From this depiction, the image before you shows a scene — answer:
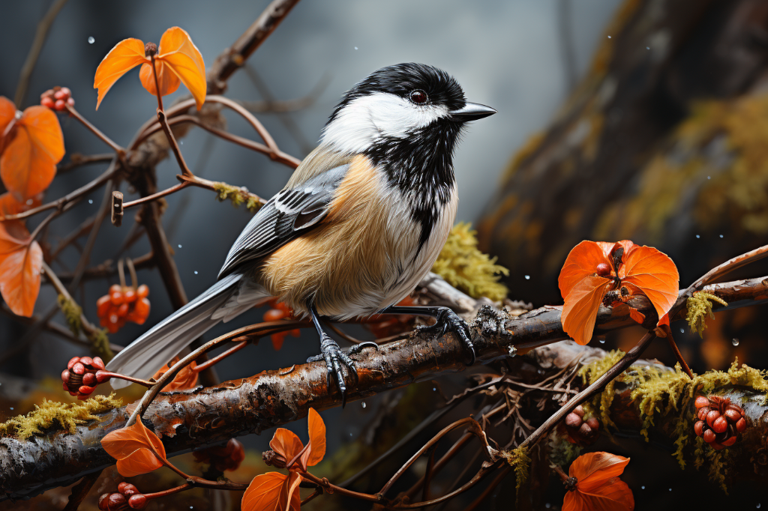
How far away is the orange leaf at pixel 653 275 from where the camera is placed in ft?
1.72

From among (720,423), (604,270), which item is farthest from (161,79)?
(720,423)

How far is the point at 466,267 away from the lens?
0.89 metres

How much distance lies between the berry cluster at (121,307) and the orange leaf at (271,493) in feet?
1.42

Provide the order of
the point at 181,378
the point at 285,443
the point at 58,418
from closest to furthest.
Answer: the point at 285,443, the point at 58,418, the point at 181,378

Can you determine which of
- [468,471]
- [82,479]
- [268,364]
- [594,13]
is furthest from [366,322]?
[594,13]

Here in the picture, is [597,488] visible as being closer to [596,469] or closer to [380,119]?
[596,469]

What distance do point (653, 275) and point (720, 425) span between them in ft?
0.68

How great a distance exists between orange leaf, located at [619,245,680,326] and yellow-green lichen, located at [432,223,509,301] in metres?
0.35

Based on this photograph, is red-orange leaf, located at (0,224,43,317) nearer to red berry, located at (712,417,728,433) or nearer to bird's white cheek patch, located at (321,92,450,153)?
bird's white cheek patch, located at (321,92,450,153)

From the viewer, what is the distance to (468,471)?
29.6 inches

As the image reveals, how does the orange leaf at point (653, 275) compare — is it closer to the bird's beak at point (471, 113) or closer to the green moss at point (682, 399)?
the green moss at point (682, 399)

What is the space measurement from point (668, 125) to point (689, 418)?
543 mm

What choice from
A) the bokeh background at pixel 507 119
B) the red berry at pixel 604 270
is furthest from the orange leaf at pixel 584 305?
the bokeh background at pixel 507 119

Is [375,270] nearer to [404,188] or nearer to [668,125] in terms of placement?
[404,188]
